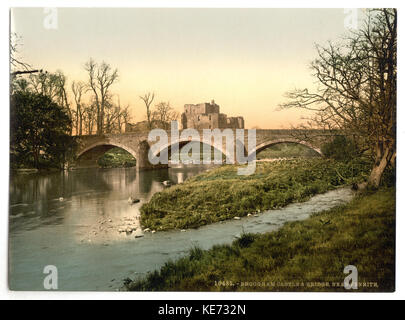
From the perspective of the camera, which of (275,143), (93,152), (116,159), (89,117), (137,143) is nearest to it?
(275,143)

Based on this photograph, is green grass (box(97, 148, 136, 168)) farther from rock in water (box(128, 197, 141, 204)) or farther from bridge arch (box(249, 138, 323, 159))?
bridge arch (box(249, 138, 323, 159))

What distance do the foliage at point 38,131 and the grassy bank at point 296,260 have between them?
291 centimetres

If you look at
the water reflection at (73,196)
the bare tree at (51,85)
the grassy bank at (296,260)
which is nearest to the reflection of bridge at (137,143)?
the water reflection at (73,196)

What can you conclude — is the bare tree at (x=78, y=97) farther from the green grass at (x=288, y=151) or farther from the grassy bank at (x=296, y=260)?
the green grass at (x=288, y=151)

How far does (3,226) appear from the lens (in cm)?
399

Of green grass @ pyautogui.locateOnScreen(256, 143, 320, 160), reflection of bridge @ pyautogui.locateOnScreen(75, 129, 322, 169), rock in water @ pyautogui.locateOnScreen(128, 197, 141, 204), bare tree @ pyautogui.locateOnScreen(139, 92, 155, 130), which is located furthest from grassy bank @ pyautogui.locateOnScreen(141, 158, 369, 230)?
bare tree @ pyautogui.locateOnScreen(139, 92, 155, 130)

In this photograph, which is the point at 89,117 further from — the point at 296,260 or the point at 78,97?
the point at 296,260

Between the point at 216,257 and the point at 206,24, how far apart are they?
3428 millimetres

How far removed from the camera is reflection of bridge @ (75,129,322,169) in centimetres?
432

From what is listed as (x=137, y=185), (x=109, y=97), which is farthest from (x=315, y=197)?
(x=109, y=97)

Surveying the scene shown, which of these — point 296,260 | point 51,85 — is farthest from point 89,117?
point 296,260

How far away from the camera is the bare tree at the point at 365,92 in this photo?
386 cm

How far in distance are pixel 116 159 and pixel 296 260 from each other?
176 inches

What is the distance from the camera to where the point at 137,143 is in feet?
17.4
